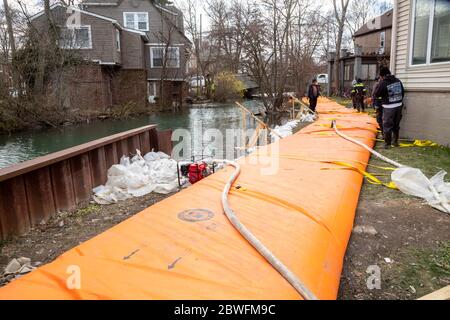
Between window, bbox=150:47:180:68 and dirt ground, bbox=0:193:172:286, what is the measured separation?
27.1 meters

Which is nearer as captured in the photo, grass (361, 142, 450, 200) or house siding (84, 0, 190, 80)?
grass (361, 142, 450, 200)

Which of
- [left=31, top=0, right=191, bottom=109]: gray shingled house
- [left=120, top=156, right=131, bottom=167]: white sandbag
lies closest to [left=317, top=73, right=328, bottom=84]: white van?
[left=31, top=0, right=191, bottom=109]: gray shingled house

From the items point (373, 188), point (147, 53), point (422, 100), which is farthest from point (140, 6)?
point (373, 188)

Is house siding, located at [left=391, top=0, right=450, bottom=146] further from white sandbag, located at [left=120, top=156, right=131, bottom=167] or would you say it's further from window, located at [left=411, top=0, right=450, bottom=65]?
white sandbag, located at [left=120, top=156, right=131, bottom=167]

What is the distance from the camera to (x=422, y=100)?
7492mm

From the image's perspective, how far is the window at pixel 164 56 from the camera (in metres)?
30.7

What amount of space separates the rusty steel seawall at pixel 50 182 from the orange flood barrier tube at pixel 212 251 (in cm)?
195

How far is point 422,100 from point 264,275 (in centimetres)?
702

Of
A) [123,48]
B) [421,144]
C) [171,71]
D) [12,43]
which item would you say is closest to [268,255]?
[421,144]

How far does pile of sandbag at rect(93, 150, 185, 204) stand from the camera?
5328 millimetres

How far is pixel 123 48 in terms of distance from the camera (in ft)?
92.2

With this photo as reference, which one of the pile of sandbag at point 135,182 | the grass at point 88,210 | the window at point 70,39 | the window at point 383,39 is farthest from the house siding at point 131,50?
the grass at point 88,210

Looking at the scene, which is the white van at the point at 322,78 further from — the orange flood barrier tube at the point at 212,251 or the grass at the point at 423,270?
the grass at the point at 423,270

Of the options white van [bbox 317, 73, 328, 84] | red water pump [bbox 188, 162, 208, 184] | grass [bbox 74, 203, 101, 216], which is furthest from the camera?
white van [bbox 317, 73, 328, 84]
